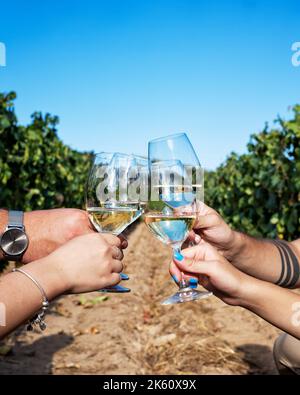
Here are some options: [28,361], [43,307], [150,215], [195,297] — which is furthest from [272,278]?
[28,361]

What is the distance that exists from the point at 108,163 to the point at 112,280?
479mm

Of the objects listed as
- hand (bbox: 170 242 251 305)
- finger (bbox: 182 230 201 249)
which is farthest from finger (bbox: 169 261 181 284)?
finger (bbox: 182 230 201 249)

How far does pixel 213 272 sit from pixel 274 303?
294 millimetres

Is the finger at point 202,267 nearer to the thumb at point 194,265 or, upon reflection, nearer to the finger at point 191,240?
the thumb at point 194,265

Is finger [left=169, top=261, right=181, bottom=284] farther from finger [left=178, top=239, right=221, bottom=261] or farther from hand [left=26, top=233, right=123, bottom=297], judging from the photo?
hand [left=26, top=233, right=123, bottom=297]

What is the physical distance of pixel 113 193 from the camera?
176 centimetres

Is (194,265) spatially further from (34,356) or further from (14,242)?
(34,356)

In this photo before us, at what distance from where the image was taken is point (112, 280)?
1567 mm

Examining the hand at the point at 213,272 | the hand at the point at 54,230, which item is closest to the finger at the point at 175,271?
the hand at the point at 213,272

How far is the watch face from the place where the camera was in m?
2.07

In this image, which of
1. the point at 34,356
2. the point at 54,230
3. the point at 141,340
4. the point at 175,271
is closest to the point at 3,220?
the point at 54,230

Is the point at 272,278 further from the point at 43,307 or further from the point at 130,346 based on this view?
the point at 130,346

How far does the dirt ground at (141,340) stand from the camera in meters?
3.54

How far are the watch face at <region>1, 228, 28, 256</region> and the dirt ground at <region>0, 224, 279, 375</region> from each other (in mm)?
1717
